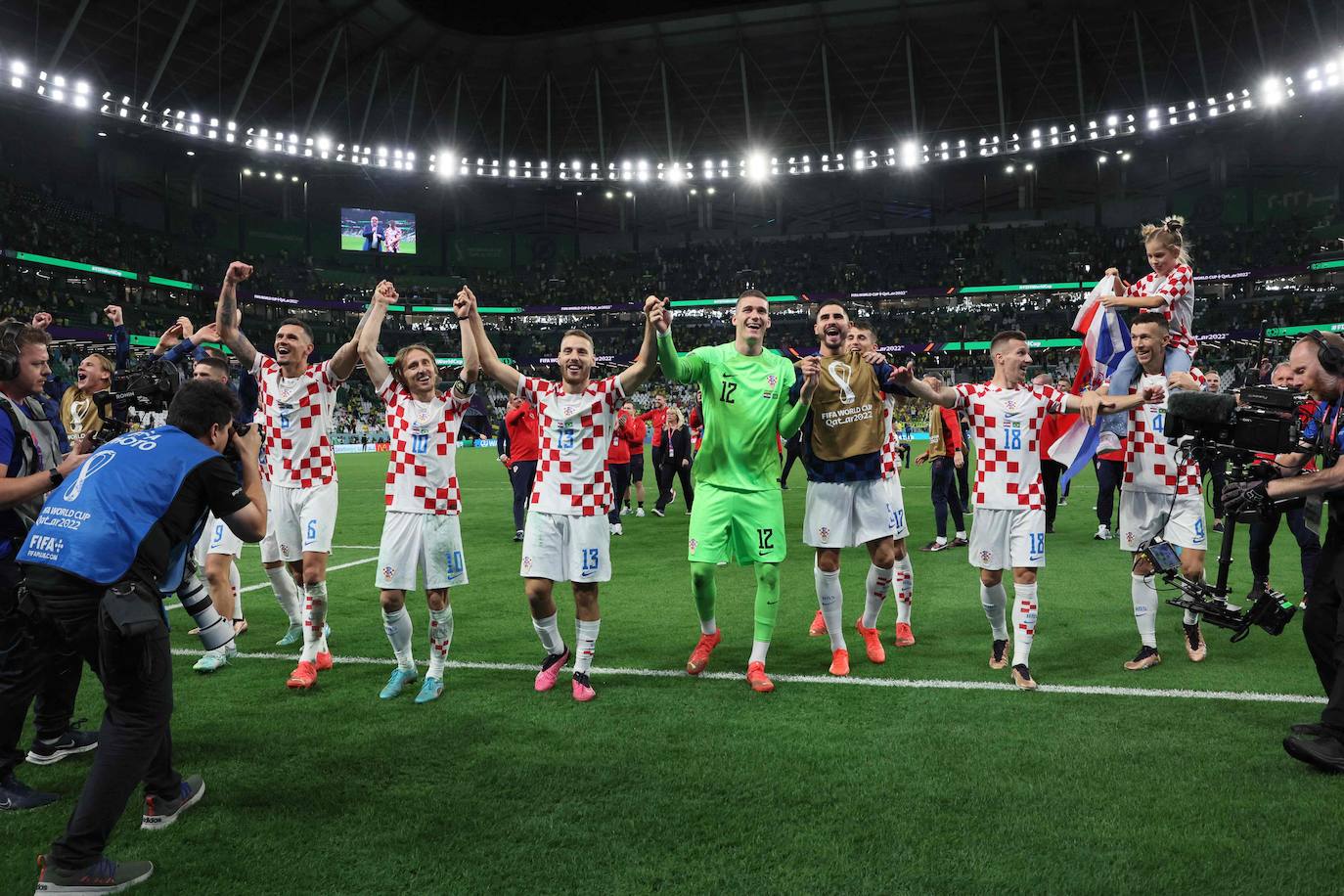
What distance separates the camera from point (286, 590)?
22.8 ft

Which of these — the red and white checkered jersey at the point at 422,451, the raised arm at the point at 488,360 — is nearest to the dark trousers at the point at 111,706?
the red and white checkered jersey at the point at 422,451

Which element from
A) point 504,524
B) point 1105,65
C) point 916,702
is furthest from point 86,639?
point 1105,65

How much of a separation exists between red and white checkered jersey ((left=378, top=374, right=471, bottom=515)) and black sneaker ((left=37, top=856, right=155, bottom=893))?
280cm

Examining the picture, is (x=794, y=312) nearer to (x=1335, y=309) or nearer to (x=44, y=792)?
(x=1335, y=309)

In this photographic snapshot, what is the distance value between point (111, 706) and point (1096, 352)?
21.1 ft

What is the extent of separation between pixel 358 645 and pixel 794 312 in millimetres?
52035

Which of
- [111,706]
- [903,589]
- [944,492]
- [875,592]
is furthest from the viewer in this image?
[944,492]

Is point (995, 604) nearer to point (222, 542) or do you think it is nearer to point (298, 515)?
point (298, 515)

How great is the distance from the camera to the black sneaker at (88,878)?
125 inches

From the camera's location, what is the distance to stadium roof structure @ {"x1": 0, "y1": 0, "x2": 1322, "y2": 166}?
125 ft

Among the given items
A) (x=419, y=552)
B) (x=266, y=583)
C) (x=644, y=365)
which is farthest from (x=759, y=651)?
(x=266, y=583)

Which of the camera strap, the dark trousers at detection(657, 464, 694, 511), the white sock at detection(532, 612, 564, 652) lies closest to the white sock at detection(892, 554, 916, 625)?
the white sock at detection(532, 612, 564, 652)

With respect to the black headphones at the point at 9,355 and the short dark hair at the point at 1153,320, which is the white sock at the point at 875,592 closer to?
the short dark hair at the point at 1153,320

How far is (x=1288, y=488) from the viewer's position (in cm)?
420
